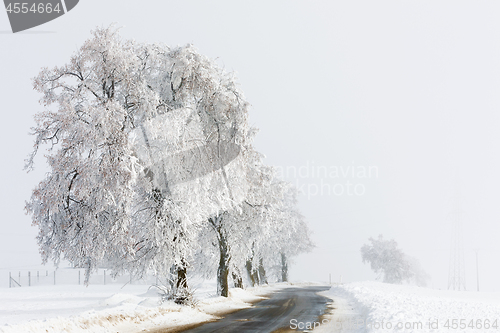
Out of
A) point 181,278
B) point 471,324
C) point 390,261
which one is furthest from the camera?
point 390,261

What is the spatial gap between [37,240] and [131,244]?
4249mm

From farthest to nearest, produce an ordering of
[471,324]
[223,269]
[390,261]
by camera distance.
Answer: [390,261], [223,269], [471,324]

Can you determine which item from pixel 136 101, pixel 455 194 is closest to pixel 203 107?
pixel 136 101

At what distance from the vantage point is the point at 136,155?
1609 centimetres

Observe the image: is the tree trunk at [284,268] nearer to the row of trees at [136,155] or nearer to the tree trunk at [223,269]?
the tree trunk at [223,269]

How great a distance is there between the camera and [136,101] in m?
16.1

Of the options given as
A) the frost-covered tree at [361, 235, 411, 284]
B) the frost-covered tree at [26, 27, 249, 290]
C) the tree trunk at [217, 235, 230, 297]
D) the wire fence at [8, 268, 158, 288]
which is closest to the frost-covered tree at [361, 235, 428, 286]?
the frost-covered tree at [361, 235, 411, 284]

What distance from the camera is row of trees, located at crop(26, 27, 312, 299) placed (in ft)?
47.8

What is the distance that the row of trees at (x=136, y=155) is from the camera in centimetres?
1458

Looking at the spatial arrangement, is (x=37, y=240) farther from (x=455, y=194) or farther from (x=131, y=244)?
(x=455, y=194)

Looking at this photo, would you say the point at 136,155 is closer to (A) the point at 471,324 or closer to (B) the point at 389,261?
(A) the point at 471,324

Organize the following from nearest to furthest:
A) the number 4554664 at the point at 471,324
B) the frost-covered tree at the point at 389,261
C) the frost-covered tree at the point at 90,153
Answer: the number 4554664 at the point at 471,324 → the frost-covered tree at the point at 90,153 → the frost-covered tree at the point at 389,261

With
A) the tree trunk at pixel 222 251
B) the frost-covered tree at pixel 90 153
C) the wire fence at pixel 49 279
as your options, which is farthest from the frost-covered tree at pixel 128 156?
the wire fence at pixel 49 279

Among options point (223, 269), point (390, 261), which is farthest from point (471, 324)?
point (390, 261)
